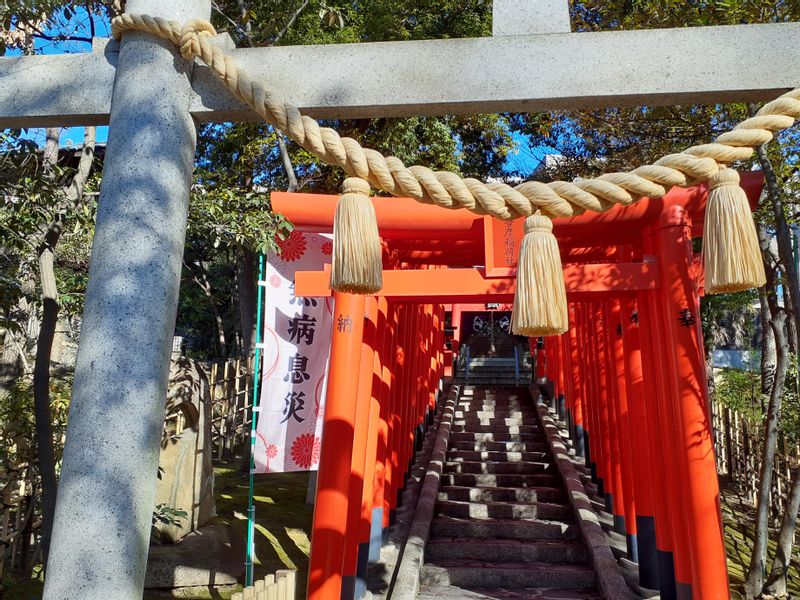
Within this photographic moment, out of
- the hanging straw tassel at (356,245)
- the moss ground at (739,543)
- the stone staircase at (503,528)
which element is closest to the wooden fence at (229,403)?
the stone staircase at (503,528)

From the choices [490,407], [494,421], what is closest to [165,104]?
[494,421]

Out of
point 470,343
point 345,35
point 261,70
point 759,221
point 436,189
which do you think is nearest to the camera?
point 436,189

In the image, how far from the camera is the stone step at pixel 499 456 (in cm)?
988

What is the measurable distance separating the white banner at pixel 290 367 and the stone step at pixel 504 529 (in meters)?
2.11

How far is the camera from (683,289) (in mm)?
4719

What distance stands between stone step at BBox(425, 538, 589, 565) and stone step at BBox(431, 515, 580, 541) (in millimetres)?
231

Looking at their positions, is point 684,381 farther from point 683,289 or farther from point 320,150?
point 320,150

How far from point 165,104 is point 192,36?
0.77ft

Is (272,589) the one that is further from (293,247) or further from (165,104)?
(293,247)

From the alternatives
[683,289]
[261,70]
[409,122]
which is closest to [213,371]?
[409,122]

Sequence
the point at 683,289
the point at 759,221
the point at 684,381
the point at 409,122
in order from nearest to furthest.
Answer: the point at 684,381 → the point at 683,289 → the point at 759,221 → the point at 409,122

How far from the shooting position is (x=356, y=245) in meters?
1.86

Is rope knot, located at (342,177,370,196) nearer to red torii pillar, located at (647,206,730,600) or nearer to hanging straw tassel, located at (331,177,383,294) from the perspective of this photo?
hanging straw tassel, located at (331,177,383,294)

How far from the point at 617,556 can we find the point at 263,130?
7.64m
